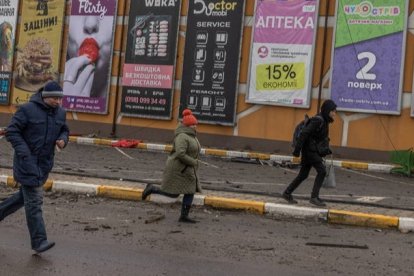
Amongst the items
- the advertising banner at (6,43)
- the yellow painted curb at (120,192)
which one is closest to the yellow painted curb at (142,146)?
the advertising banner at (6,43)

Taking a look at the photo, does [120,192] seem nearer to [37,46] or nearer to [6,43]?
[37,46]

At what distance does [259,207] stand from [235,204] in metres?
0.39

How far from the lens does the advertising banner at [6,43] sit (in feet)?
77.6

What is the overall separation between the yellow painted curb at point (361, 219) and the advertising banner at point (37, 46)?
52.7 ft

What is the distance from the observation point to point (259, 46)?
63.1 ft

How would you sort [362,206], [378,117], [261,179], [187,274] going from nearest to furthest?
[187,274] < [362,206] < [261,179] < [378,117]

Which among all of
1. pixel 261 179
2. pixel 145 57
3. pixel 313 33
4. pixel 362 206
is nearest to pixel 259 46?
pixel 313 33

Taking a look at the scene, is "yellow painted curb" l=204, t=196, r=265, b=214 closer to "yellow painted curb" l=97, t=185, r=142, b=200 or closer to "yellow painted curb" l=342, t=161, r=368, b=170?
"yellow painted curb" l=97, t=185, r=142, b=200

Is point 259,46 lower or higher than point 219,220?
higher

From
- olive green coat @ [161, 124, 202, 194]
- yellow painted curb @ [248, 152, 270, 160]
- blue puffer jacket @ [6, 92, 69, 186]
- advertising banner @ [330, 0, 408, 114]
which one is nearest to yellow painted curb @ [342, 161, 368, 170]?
advertising banner @ [330, 0, 408, 114]

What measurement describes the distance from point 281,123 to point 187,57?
401 cm

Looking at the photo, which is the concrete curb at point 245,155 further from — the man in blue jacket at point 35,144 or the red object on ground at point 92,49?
the man in blue jacket at point 35,144

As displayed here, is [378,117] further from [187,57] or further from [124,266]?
[124,266]

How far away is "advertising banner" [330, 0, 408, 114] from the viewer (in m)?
17.3
